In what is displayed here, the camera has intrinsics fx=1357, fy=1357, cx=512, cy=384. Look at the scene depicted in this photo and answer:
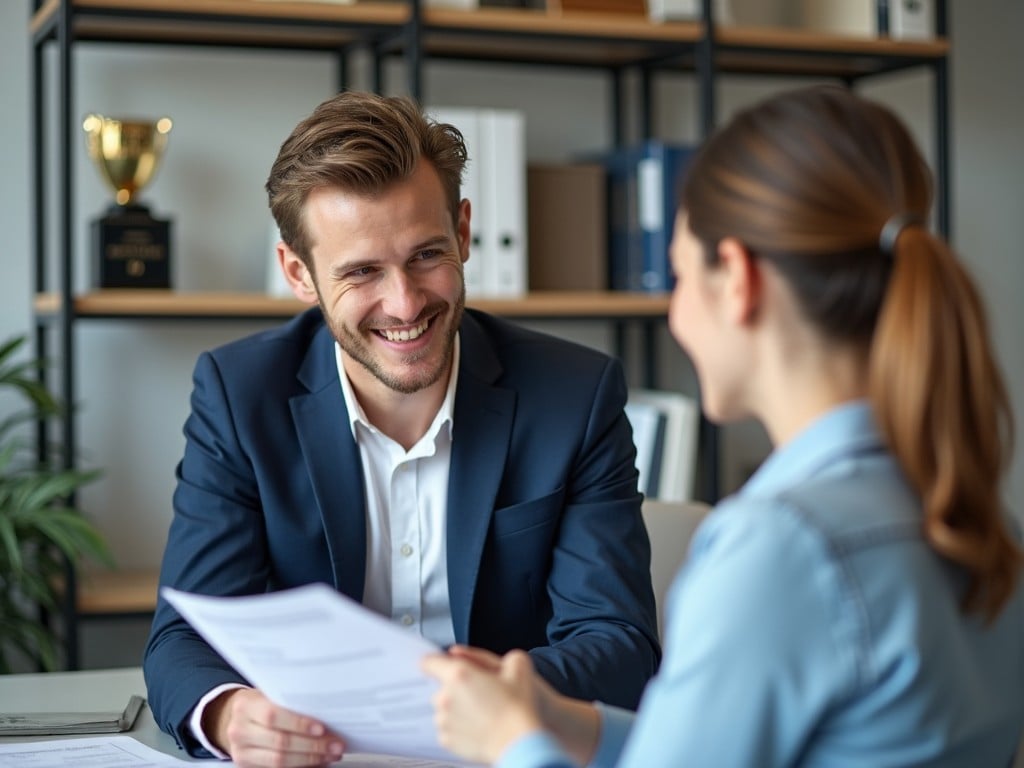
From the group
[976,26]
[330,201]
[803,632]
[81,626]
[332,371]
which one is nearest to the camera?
[803,632]

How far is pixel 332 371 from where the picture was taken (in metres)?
1.71

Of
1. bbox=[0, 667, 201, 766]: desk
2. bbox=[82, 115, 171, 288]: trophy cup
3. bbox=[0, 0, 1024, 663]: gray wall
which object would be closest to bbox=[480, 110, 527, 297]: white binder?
bbox=[0, 0, 1024, 663]: gray wall

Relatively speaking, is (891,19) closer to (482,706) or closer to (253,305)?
(253,305)

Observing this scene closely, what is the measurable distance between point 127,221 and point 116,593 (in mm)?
746

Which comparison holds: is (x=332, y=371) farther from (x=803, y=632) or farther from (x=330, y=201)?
(x=803, y=632)

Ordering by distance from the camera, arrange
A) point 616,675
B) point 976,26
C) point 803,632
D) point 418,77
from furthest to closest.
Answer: point 976,26
point 418,77
point 616,675
point 803,632

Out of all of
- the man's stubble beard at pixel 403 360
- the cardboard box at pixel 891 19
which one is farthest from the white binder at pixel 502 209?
the man's stubble beard at pixel 403 360

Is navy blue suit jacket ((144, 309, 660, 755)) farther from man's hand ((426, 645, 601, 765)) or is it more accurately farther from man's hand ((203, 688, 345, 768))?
man's hand ((426, 645, 601, 765))

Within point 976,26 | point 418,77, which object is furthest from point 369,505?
point 976,26

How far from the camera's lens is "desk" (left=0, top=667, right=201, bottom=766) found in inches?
54.7

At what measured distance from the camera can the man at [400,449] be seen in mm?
1585

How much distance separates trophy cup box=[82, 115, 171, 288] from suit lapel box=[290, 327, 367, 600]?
3.79ft

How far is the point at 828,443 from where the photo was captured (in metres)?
0.88

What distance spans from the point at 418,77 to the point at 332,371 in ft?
3.90
